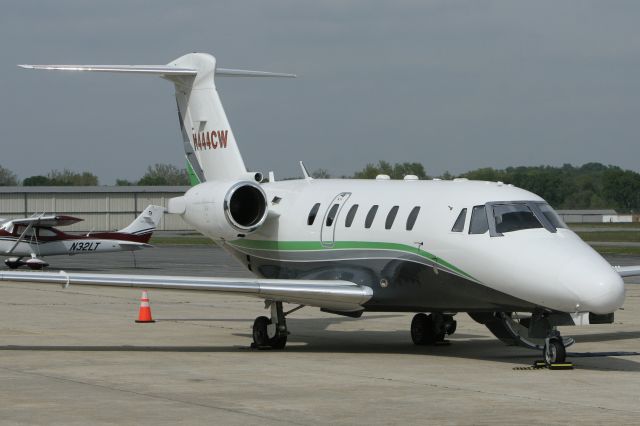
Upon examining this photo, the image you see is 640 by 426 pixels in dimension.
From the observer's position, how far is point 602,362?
16.7 meters

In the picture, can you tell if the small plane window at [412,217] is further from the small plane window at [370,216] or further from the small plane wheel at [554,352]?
the small plane wheel at [554,352]

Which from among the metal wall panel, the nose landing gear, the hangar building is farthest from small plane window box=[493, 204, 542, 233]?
the metal wall panel

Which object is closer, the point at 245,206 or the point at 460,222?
the point at 460,222

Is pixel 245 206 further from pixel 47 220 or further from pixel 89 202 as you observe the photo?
pixel 89 202

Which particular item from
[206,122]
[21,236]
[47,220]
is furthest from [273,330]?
[21,236]

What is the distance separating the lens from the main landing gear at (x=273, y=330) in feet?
60.5

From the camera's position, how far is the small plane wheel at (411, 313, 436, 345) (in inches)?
757

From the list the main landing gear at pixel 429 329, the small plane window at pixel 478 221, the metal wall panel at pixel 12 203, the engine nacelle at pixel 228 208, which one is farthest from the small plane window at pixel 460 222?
the metal wall panel at pixel 12 203

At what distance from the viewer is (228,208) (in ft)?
63.5

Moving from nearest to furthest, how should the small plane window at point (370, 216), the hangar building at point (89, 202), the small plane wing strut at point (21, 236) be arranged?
the small plane window at point (370, 216), the small plane wing strut at point (21, 236), the hangar building at point (89, 202)

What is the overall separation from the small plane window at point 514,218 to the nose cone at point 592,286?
3.89ft

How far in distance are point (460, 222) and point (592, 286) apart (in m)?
2.50

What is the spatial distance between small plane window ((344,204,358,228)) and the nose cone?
448 centimetres

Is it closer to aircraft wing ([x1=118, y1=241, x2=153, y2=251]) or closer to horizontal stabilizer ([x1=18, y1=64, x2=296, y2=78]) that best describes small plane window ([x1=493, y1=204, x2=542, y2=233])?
horizontal stabilizer ([x1=18, y1=64, x2=296, y2=78])
